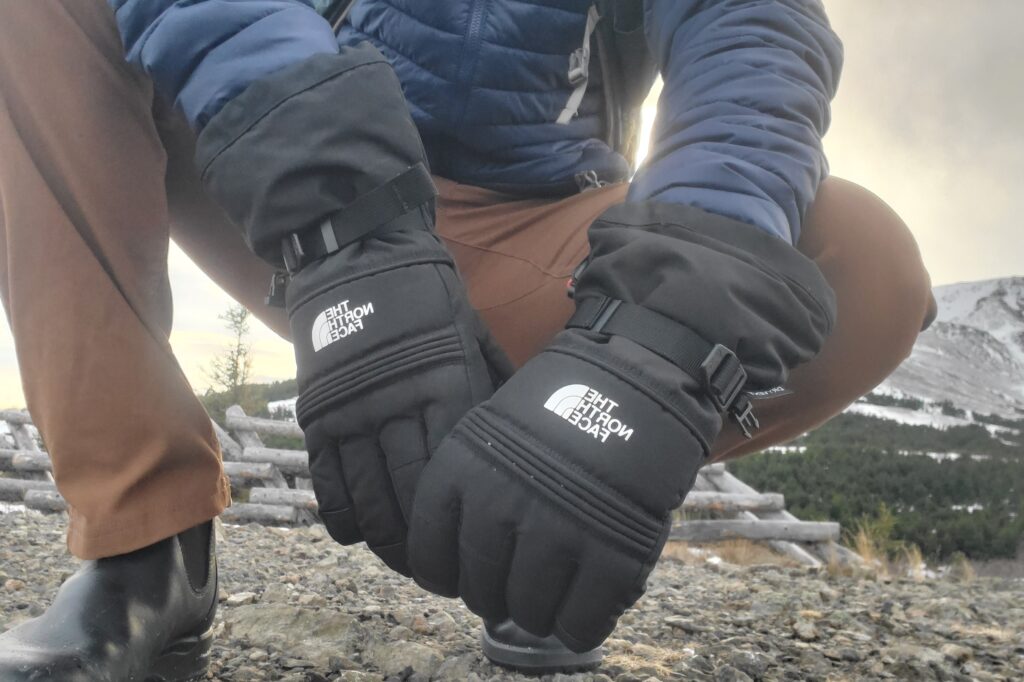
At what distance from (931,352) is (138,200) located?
3002 inches

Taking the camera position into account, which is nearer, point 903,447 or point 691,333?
point 691,333

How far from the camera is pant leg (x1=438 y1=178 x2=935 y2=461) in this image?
4.70ft

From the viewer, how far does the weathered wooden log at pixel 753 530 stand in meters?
8.47

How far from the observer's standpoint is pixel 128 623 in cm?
122

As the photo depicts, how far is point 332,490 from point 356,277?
0.97 feet

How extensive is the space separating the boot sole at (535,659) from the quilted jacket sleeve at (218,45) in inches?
45.2

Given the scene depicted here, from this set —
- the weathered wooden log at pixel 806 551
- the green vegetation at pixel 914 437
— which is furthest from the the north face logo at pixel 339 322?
the green vegetation at pixel 914 437

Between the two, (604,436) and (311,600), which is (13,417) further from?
(604,436)

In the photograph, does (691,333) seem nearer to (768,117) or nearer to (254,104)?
(768,117)

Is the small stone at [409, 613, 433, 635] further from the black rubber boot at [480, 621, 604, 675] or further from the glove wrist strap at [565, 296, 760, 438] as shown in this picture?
the glove wrist strap at [565, 296, 760, 438]

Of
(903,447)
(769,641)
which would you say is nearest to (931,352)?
(903,447)

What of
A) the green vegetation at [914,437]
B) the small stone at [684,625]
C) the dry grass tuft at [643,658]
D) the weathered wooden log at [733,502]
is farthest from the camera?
the green vegetation at [914,437]

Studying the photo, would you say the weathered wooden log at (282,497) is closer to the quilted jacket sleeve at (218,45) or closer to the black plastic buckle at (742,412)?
the quilted jacket sleeve at (218,45)

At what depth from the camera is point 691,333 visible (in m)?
0.98
